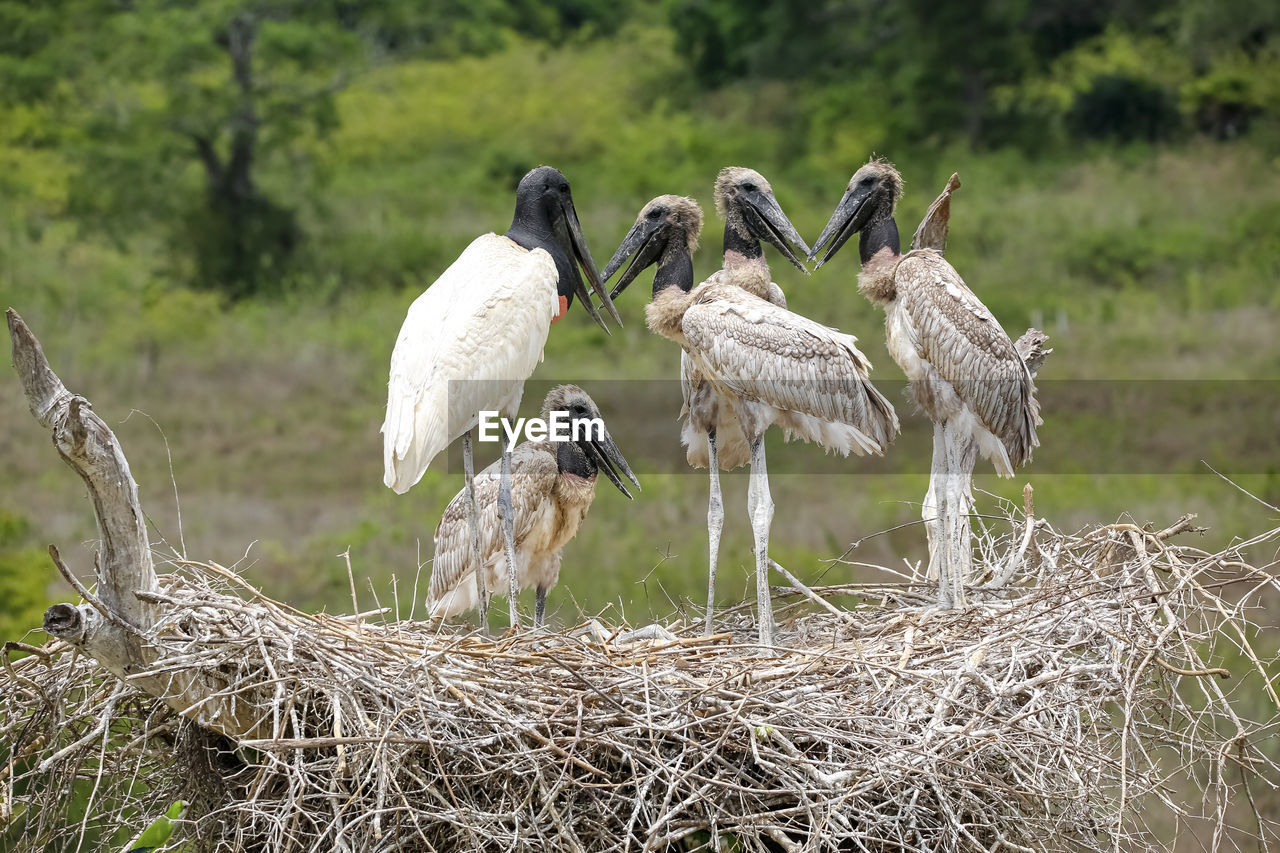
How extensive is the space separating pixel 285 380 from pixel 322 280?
12.5ft

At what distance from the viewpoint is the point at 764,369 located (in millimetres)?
6383

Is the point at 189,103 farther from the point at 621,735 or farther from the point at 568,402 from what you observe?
the point at 621,735

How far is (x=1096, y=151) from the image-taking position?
28.2 meters

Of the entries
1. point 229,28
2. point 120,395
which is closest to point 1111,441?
point 120,395

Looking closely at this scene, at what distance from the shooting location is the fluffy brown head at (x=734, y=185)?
22.9ft

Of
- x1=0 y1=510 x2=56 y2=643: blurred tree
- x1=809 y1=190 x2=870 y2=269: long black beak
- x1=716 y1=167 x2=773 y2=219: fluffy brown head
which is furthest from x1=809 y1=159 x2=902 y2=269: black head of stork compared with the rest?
x1=0 y1=510 x2=56 y2=643: blurred tree

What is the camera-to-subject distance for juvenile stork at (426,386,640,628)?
282 inches

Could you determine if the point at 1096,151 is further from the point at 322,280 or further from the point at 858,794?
the point at 858,794

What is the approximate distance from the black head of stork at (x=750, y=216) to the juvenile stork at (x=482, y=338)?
2.25 ft

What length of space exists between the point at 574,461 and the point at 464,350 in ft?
4.40

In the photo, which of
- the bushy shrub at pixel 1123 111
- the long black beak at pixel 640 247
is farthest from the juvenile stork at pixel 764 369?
the bushy shrub at pixel 1123 111

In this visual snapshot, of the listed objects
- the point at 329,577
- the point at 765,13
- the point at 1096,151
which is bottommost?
the point at 329,577

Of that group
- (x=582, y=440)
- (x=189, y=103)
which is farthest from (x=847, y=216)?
(x=189, y=103)

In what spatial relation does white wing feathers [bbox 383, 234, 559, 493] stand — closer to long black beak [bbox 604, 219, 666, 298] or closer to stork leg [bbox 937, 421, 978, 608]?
long black beak [bbox 604, 219, 666, 298]
